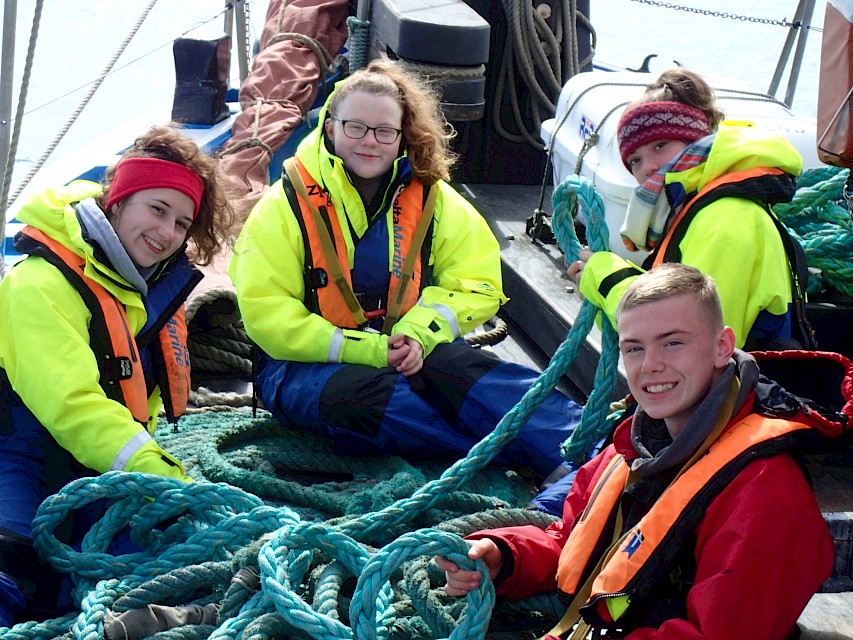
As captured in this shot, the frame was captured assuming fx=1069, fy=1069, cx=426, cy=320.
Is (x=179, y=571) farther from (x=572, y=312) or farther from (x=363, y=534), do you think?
(x=572, y=312)

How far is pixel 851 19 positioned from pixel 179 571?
2.15m

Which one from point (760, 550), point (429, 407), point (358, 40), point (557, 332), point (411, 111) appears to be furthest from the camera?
point (358, 40)

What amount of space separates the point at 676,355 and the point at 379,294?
1.50 meters

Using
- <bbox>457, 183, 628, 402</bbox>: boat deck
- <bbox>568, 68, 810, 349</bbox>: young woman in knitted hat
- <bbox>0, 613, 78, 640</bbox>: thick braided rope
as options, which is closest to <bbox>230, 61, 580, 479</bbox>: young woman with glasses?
<bbox>457, 183, 628, 402</bbox>: boat deck

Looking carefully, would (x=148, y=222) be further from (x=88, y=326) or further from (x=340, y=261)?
(x=340, y=261)

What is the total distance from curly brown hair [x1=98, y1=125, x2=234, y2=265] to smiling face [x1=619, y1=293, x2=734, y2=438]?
4.25 feet

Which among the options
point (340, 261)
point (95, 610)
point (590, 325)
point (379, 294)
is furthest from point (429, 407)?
point (95, 610)

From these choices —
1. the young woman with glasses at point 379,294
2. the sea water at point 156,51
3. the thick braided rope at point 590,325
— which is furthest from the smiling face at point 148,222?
the sea water at point 156,51

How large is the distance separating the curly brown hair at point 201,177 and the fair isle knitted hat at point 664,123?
1.05 meters

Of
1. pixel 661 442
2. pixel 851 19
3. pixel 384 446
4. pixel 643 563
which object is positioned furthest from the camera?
pixel 384 446

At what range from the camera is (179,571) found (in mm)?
2180

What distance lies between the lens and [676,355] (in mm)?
1817

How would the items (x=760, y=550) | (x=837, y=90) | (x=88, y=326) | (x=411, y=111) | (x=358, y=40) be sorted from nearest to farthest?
(x=760, y=550) < (x=88, y=326) < (x=837, y=90) < (x=411, y=111) < (x=358, y=40)

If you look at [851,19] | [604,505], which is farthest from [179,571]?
[851,19]
